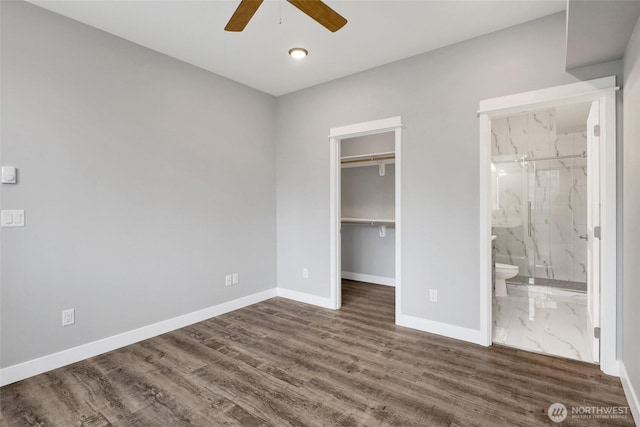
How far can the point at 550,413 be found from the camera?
1.92 metres

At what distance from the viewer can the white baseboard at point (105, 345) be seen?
2.33 meters

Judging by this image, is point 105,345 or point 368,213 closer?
point 105,345

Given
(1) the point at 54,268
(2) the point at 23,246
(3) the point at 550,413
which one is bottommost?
(3) the point at 550,413

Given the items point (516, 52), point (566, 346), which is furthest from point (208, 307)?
point (516, 52)

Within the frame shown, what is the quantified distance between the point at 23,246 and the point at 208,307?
1800 mm

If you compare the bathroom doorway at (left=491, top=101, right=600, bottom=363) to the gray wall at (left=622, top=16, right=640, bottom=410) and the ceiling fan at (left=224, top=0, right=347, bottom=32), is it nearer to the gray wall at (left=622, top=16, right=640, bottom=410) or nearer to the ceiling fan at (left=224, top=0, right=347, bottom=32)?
the gray wall at (left=622, top=16, right=640, bottom=410)

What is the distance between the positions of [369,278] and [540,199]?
3013mm

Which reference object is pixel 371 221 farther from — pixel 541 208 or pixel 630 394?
pixel 630 394

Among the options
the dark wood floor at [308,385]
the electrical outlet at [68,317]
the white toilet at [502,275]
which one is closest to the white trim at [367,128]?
the dark wood floor at [308,385]

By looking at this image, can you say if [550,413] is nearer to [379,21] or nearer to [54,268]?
[379,21]

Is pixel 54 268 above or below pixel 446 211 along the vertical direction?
below

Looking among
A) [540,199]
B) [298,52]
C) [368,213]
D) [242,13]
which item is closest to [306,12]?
[242,13]

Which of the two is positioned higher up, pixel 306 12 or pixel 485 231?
pixel 306 12

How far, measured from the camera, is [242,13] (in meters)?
1.89
